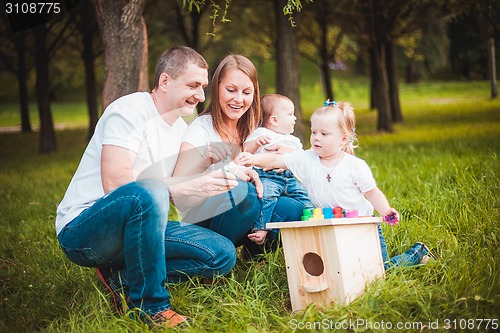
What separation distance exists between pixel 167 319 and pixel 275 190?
114 centimetres

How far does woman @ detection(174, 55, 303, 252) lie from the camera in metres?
3.53

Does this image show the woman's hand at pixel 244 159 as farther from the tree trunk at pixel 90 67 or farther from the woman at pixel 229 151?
the tree trunk at pixel 90 67

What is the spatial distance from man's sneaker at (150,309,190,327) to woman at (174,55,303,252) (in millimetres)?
703

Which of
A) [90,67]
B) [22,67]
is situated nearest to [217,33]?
[90,67]

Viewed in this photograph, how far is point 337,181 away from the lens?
3.51 meters

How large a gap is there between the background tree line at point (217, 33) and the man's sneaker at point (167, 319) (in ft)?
7.18

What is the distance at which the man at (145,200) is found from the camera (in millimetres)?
2967

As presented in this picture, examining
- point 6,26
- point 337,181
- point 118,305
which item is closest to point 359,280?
point 337,181

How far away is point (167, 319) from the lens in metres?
3.02

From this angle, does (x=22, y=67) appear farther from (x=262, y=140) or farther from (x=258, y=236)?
(x=258, y=236)

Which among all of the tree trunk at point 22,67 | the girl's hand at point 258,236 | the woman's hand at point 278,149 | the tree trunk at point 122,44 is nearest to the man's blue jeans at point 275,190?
the girl's hand at point 258,236

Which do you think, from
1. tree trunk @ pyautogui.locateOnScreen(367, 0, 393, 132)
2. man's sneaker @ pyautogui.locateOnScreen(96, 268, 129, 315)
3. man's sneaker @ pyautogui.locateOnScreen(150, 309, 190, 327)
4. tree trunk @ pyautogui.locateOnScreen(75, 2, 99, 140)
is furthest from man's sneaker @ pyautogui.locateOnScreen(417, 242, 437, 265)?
tree trunk @ pyautogui.locateOnScreen(75, 2, 99, 140)

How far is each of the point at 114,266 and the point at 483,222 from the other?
2.56 meters

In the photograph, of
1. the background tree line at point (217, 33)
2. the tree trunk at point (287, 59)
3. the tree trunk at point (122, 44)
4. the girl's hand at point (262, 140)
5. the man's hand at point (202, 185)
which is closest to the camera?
the man's hand at point (202, 185)
